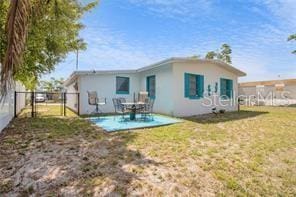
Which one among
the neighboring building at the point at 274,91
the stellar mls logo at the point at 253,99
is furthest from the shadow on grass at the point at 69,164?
the neighboring building at the point at 274,91

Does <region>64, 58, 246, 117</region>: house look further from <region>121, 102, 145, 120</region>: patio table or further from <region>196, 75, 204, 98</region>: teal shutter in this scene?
<region>121, 102, 145, 120</region>: patio table

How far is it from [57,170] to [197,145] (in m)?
3.48

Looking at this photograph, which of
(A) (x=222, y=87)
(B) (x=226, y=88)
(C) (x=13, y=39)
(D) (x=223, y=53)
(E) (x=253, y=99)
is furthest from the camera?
(D) (x=223, y=53)

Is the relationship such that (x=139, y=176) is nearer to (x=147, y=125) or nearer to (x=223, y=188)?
(x=223, y=188)

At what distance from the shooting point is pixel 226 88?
16.0 meters

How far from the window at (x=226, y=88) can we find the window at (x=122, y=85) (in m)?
5.92

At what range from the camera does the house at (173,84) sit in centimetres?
1277

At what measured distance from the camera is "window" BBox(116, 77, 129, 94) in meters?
15.2

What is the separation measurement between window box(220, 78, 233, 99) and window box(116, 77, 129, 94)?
592 cm

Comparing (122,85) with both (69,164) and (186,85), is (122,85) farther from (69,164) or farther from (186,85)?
(69,164)

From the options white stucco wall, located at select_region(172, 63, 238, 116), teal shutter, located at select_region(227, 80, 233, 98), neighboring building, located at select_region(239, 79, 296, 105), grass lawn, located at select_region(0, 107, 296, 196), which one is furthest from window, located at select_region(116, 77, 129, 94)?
neighboring building, located at select_region(239, 79, 296, 105)

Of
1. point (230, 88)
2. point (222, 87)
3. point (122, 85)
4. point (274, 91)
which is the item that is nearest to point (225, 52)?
point (274, 91)

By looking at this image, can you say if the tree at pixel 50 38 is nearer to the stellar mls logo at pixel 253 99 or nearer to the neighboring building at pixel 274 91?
the stellar mls logo at pixel 253 99

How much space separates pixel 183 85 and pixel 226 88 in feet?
14.8
